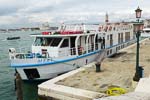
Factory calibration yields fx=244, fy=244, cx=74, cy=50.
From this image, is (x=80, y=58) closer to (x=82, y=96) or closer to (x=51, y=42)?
(x=51, y=42)

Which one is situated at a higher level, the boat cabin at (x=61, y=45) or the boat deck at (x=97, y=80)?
the boat cabin at (x=61, y=45)

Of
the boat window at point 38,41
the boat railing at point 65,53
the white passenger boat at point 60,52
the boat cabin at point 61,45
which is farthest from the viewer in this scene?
the boat window at point 38,41

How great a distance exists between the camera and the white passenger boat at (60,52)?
15289mm

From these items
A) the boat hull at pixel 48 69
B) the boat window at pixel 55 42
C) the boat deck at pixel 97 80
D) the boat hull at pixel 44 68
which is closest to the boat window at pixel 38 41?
the boat window at pixel 55 42

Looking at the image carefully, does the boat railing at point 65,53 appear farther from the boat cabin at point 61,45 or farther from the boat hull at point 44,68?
the boat hull at point 44,68

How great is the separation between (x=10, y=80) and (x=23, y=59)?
518 cm

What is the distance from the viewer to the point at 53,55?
16641mm

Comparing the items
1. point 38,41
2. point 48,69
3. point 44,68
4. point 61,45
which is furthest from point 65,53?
point 38,41

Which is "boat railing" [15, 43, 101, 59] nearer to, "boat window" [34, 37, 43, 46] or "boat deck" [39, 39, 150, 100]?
"boat window" [34, 37, 43, 46]

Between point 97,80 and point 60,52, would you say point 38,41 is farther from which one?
point 97,80

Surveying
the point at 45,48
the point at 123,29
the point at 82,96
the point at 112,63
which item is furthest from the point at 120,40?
the point at 82,96

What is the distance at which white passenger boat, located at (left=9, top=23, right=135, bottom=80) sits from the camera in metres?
15.3

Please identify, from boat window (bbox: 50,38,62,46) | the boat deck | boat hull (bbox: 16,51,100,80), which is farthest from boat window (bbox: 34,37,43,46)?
the boat deck

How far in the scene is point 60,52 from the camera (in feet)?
54.5
